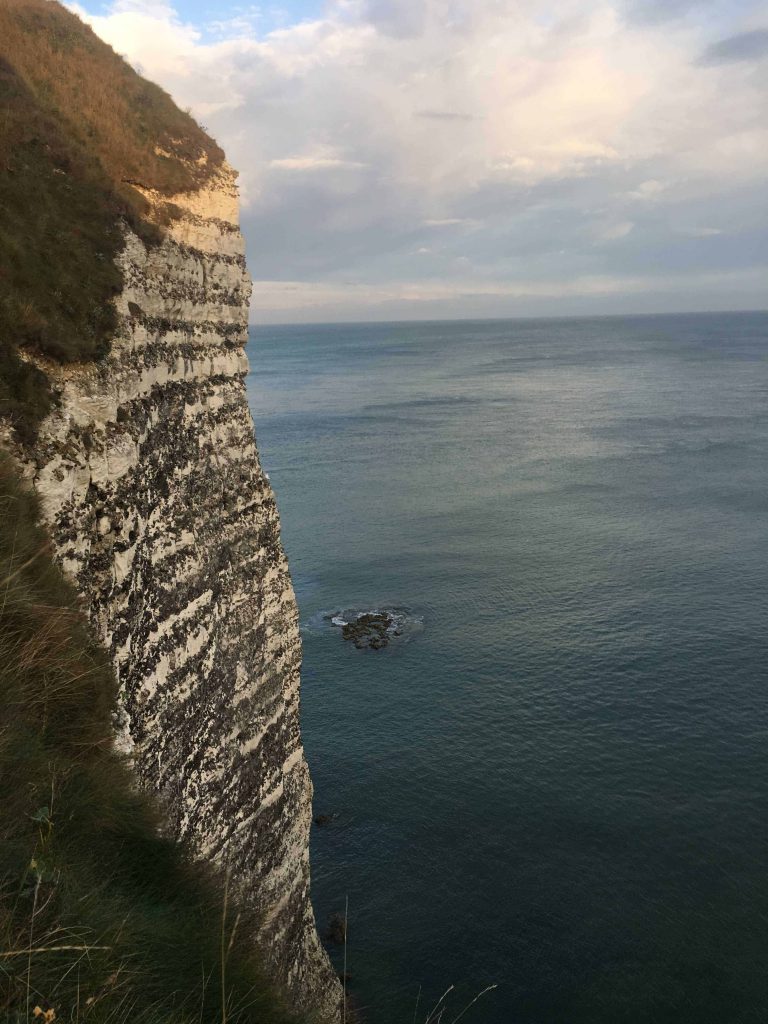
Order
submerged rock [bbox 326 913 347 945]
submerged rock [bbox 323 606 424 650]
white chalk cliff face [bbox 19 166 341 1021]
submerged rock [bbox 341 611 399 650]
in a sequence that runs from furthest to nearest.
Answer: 1. submerged rock [bbox 323 606 424 650]
2. submerged rock [bbox 341 611 399 650]
3. submerged rock [bbox 326 913 347 945]
4. white chalk cliff face [bbox 19 166 341 1021]

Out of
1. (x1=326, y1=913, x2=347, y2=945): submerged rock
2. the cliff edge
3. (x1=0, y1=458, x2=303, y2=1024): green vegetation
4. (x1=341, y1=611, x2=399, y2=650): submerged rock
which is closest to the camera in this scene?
(x1=0, y1=458, x2=303, y2=1024): green vegetation

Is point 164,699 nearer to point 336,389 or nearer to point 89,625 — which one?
point 89,625

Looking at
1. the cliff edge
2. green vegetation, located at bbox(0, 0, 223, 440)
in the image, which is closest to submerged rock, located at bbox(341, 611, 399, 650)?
the cliff edge

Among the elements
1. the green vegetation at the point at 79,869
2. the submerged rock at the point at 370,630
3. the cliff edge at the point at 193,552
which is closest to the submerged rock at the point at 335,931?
the cliff edge at the point at 193,552

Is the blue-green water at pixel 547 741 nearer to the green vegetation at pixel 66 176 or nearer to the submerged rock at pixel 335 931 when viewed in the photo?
the submerged rock at pixel 335 931

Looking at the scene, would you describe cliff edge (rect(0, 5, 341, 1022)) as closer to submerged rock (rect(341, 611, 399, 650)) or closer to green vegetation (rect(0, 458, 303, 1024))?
green vegetation (rect(0, 458, 303, 1024))

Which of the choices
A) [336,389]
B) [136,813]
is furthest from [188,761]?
[336,389]
